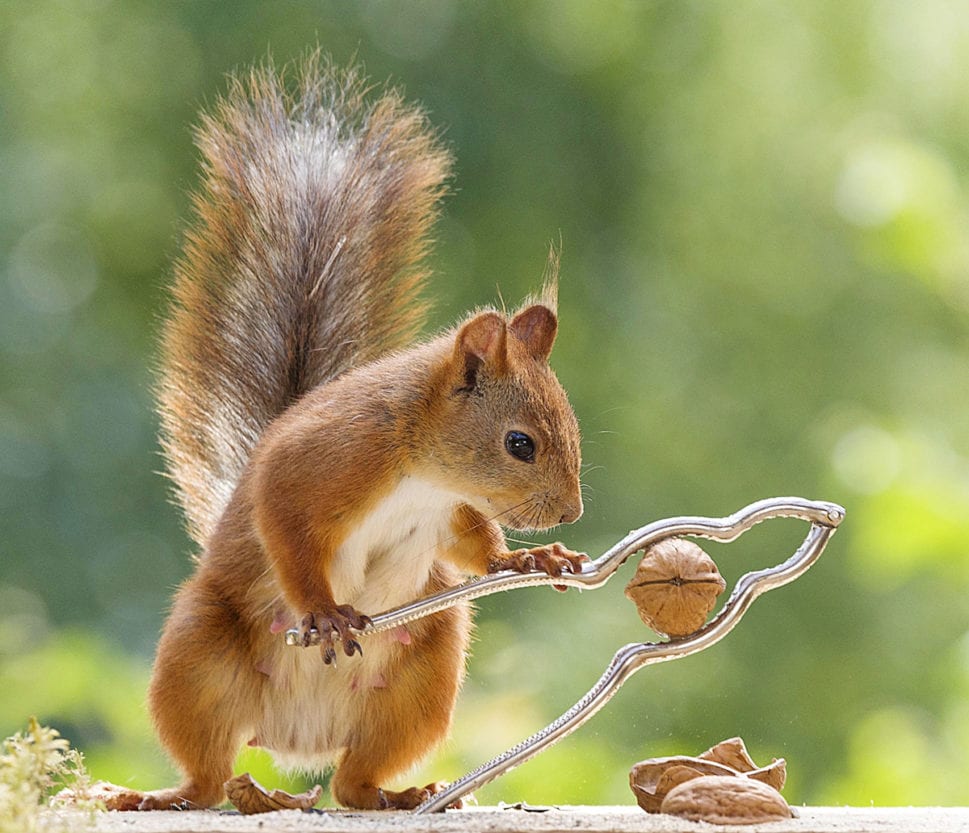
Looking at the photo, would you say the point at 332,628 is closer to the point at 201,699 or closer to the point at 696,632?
the point at 201,699

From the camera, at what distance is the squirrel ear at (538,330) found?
5.39 feet

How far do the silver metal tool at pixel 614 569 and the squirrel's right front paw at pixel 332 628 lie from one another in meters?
0.01

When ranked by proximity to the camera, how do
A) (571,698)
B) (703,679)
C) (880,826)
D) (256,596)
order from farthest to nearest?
(703,679)
(571,698)
(256,596)
(880,826)

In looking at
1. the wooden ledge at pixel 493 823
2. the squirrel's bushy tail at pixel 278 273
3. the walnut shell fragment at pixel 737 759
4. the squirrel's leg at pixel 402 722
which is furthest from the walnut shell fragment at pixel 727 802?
the squirrel's bushy tail at pixel 278 273

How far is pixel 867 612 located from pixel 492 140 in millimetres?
1485

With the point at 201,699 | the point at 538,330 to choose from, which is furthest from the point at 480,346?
the point at 201,699

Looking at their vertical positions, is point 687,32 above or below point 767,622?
above

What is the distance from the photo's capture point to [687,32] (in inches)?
156

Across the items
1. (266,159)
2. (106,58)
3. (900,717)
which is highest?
(106,58)

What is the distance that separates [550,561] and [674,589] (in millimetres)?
128

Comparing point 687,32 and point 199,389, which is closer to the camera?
point 199,389

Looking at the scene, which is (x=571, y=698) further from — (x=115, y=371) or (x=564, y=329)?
(x=115, y=371)

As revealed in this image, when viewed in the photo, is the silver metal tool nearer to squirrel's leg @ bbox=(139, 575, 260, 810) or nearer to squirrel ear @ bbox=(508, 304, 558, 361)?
squirrel's leg @ bbox=(139, 575, 260, 810)

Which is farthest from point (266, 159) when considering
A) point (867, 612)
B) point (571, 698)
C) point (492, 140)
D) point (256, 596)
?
point (867, 612)
